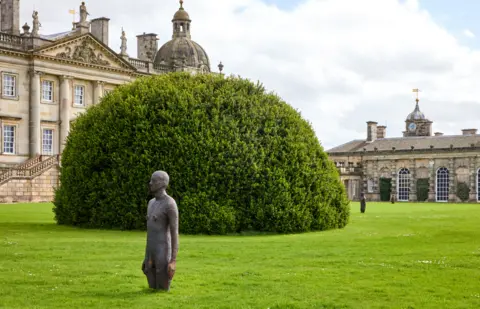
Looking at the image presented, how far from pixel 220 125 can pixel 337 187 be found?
515 centimetres

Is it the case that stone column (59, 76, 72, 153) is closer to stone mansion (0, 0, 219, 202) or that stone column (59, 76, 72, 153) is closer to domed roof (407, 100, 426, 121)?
stone mansion (0, 0, 219, 202)

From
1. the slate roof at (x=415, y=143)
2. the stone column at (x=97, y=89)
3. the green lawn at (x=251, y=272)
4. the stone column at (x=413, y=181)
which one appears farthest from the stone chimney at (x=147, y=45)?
the green lawn at (x=251, y=272)

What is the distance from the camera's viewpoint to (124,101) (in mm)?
24625

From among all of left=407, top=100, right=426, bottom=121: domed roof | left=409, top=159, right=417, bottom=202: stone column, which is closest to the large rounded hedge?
left=409, top=159, right=417, bottom=202: stone column

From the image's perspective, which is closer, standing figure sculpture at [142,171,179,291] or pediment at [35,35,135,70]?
standing figure sculpture at [142,171,179,291]

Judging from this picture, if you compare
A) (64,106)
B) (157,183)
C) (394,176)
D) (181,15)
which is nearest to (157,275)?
(157,183)

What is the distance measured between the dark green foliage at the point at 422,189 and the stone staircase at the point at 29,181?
4012 centimetres

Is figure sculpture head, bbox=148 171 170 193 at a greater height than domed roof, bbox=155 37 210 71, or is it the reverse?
domed roof, bbox=155 37 210 71

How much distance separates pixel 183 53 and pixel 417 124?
42278 millimetres

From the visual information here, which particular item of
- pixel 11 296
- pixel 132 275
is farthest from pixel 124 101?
pixel 11 296

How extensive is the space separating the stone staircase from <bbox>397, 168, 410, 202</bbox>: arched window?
40118mm

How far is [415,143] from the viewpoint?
7631 cm

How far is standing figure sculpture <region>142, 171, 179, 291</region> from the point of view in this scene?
10.9 metres

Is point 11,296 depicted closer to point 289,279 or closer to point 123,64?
point 289,279
